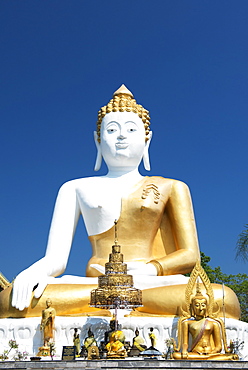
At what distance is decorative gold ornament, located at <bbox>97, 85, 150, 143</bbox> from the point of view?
499 inches

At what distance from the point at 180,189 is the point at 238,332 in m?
3.62

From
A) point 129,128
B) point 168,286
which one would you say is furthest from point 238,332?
point 129,128

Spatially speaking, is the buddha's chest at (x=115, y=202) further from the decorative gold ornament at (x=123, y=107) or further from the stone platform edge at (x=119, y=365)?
the stone platform edge at (x=119, y=365)

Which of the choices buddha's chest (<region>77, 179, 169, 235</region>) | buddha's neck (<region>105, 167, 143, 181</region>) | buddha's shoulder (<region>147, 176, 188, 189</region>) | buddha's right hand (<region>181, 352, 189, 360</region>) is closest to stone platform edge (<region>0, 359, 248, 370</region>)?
buddha's right hand (<region>181, 352, 189, 360</region>)

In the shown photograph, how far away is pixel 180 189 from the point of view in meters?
12.1

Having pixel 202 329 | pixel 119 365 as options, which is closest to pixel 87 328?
pixel 202 329

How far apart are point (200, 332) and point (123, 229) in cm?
341

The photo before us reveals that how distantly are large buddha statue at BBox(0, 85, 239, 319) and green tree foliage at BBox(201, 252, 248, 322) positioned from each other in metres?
11.7

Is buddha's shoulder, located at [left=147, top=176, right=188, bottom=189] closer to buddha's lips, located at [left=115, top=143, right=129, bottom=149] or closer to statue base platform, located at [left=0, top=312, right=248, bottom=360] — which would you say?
buddha's lips, located at [left=115, top=143, right=129, bottom=149]

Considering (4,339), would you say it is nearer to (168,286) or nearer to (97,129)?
(168,286)

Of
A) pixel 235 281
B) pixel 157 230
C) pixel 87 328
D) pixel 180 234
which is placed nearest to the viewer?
pixel 87 328

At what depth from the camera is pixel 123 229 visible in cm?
1170

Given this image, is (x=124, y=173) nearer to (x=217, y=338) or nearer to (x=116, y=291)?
(x=116, y=291)

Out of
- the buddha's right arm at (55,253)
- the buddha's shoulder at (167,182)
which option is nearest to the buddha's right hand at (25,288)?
the buddha's right arm at (55,253)
